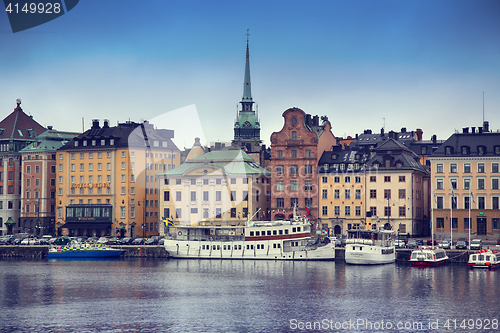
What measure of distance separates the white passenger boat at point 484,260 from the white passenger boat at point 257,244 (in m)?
22.8

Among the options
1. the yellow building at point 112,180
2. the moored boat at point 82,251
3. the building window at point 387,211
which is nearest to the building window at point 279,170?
the building window at point 387,211

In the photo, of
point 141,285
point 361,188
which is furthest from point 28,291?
point 361,188

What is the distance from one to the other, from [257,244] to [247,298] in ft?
147

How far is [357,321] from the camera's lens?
68.4 meters

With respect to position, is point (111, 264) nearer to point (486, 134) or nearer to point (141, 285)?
point (141, 285)

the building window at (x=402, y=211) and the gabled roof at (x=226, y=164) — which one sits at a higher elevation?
the gabled roof at (x=226, y=164)

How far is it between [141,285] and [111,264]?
31.5 m

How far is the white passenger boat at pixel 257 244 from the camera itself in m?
124

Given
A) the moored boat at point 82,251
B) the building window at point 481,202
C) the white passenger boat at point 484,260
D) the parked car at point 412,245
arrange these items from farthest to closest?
the building window at point 481,202, the moored boat at point 82,251, the parked car at point 412,245, the white passenger boat at point 484,260

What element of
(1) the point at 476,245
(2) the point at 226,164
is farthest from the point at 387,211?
(2) the point at 226,164

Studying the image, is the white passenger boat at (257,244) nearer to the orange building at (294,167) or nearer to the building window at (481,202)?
the orange building at (294,167)

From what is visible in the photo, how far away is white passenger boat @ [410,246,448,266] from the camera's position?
111 metres

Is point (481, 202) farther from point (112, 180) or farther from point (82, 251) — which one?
point (112, 180)

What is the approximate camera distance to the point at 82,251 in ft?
458
